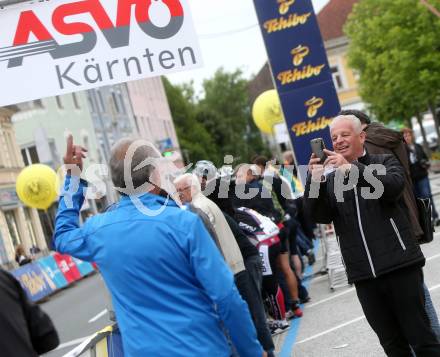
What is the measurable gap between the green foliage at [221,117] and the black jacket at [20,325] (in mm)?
81508

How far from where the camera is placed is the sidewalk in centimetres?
758

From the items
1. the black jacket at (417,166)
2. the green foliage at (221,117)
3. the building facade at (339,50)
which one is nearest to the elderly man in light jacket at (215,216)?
the black jacket at (417,166)

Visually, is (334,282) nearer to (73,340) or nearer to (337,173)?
(73,340)

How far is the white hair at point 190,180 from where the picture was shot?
7.15 meters

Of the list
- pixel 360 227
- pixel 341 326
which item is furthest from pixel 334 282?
pixel 360 227

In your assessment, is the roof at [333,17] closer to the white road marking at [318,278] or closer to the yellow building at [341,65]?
the yellow building at [341,65]

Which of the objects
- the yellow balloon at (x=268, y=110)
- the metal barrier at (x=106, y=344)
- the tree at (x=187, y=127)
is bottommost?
the metal barrier at (x=106, y=344)

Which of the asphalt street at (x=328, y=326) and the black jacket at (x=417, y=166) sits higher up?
the black jacket at (x=417, y=166)

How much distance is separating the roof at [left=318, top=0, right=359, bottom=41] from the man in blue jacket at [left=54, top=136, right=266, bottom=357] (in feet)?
223

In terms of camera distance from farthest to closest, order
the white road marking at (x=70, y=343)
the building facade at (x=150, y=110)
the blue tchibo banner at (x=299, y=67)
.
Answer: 1. the building facade at (x=150, y=110)
2. the white road marking at (x=70, y=343)
3. the blue tchibo banner at (x=299, y=67)

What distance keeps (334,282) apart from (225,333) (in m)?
8.17

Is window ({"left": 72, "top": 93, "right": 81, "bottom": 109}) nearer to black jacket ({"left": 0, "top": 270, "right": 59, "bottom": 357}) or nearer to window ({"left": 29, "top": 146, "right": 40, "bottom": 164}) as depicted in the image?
window ({"left": 29, "top": 146, "right": 40, "bottom": 164})

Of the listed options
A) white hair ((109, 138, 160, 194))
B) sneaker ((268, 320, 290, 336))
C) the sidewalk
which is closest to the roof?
the sidewalk

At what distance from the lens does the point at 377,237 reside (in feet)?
16.3
